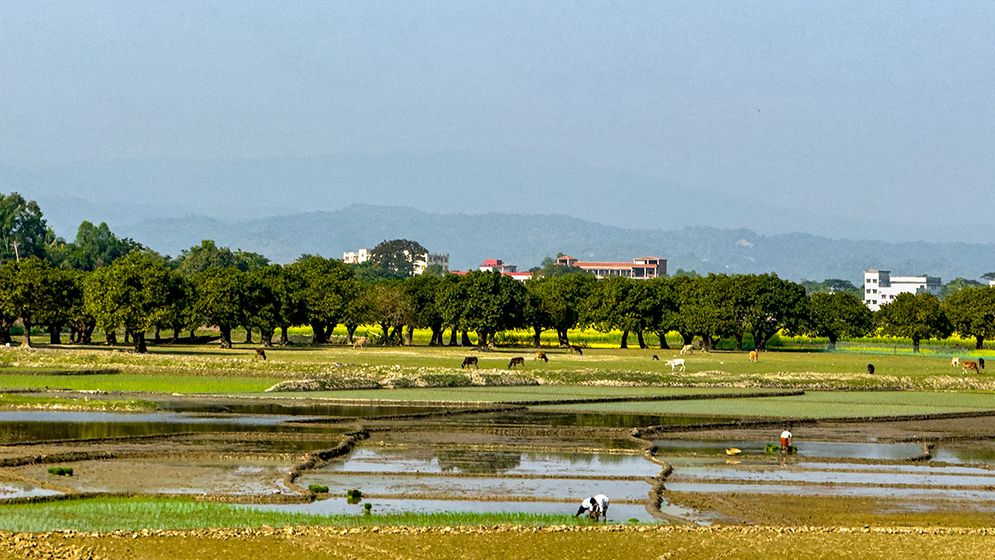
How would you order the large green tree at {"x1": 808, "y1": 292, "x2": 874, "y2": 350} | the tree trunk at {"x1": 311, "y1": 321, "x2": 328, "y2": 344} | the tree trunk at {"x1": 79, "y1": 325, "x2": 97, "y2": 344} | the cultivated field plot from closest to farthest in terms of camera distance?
the cultivated field plot < the tree trunk at {"x1": 79, "y1": 325, "x2": 97, "y2": 344} < the tree trunk at {"x1": 311, "y1": 321, "x2": 328, "y2": 344} < the large green tree at {"x1": 808, "y1": 292, "x2": 874, "y2": 350}

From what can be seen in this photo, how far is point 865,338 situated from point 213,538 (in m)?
137

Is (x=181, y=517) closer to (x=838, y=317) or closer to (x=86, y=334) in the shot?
(x=86, y=334)

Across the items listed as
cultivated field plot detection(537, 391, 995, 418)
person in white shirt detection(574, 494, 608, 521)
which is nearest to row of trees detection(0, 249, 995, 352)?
cultivated field plot detection(537, 391, 995, 418)

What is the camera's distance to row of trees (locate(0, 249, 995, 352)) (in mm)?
114938

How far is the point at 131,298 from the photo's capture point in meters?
97.0

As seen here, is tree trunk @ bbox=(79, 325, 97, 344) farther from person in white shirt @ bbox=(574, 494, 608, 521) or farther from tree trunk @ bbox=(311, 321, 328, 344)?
person in white shirt @ bbox=(574, 494, 608, 521)

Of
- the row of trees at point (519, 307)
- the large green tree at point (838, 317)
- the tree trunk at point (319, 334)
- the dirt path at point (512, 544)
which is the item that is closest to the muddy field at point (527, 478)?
the dirt path at point (512, 544)

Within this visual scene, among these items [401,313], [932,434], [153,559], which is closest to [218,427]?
[153,559]

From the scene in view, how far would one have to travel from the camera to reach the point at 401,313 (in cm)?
12794

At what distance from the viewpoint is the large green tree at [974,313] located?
12925 cm

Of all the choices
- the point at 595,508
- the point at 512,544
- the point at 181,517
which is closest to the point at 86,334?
the point at 181,517

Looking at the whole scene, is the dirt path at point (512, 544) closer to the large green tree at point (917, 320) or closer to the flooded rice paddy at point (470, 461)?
the flooded rice paddy at point (470, 461)

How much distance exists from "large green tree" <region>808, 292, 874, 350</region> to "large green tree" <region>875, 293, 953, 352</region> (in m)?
2.53

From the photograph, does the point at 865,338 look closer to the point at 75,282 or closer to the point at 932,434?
the point at 75,282
